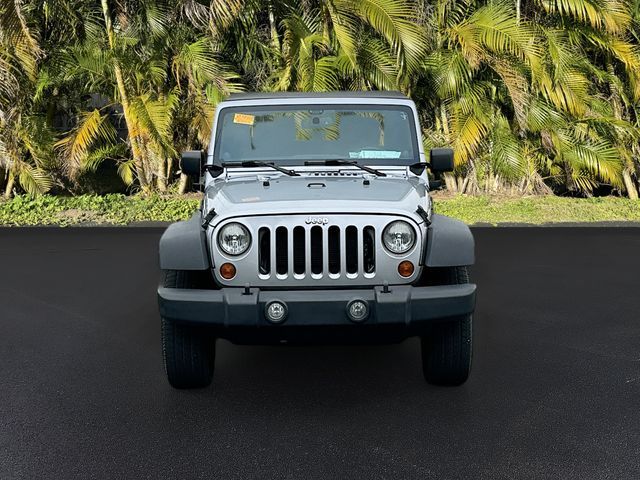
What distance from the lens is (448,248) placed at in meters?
4.69

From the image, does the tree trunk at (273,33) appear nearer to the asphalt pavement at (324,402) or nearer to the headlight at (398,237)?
the asphalt pavement at (324,402)

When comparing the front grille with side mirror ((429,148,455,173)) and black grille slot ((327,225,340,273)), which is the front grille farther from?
side mirror ((429,148,455,173))

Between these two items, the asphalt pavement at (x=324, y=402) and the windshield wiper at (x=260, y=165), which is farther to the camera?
the windshield wiper at (x=260, y=165)

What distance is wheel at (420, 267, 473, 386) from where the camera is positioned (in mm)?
4812

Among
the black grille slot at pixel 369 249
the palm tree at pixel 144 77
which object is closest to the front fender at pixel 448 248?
the black grille slot at pixel 369 249

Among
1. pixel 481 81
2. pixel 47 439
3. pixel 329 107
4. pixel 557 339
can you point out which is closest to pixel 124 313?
pixel 329 107

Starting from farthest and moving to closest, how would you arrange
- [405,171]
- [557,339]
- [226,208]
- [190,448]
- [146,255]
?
[146,255], [557,339], [405,171], [226,208], [190,448]

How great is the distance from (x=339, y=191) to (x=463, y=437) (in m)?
1.56

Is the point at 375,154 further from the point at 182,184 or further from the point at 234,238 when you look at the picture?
the point at 182,184

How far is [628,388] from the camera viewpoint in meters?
5.19

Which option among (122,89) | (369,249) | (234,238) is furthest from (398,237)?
(122,89)

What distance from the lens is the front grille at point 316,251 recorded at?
15.1 feet

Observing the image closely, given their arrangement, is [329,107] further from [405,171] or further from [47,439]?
[47,439]

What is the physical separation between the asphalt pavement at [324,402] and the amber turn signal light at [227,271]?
77 cm
